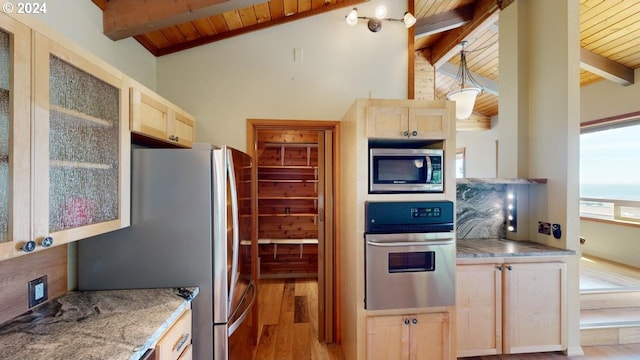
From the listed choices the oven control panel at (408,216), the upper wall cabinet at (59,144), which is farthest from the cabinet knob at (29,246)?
the oven control panel at (408,216)

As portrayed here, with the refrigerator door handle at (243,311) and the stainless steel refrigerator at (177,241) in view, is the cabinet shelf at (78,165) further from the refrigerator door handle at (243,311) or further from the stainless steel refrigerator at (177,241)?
the refrigerator door handle at (243,311)

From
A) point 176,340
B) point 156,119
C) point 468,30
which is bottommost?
point 176,340

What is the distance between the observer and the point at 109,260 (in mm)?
1457

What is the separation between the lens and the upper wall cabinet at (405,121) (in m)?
1.81

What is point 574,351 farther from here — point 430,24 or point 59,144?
point 59,144

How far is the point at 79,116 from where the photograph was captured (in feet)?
3.72

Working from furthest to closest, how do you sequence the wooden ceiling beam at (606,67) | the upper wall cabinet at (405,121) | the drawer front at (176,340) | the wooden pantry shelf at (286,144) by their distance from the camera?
the wooden pantry shelf at (286,144) < the wooden ceiling beam at (606,67) < the upper wall cabinet at (405,121) < the drawer front at (176,340)

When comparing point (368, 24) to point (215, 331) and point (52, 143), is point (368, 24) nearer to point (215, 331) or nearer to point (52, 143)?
point (52, 143)

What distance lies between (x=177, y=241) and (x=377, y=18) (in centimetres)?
249

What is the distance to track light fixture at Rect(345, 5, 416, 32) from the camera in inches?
89.3

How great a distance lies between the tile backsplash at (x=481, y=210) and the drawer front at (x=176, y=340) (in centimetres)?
239

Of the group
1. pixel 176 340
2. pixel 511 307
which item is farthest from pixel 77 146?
pixel 511 307

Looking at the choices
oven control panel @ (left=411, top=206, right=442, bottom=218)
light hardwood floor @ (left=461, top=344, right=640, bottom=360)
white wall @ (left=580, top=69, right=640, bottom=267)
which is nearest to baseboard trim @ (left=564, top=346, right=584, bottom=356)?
light hardwood floor @ (left=461, top=344, right=640, bottom=360)

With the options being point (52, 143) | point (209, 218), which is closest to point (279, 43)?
point (209, 218)
